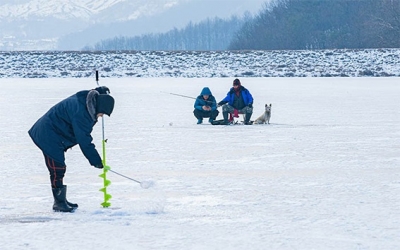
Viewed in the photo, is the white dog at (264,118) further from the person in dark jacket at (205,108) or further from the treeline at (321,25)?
the treeline at (321,25)

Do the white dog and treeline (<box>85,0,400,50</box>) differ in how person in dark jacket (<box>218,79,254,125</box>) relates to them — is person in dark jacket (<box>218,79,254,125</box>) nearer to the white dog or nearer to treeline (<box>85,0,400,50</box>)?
the white dog

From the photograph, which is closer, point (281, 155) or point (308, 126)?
point (281, 155)

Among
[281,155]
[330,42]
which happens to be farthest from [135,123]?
[330,42]

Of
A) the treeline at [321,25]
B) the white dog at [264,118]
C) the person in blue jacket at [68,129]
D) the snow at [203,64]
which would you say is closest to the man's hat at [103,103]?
the person in blue jacket at [68,129]

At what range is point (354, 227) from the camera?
577cm

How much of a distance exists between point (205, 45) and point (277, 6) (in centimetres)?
7732

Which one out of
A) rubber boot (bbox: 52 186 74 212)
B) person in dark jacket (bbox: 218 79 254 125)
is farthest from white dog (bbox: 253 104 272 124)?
rubber boot (bbox: 52 186 74 212)

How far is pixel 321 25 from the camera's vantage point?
106 m

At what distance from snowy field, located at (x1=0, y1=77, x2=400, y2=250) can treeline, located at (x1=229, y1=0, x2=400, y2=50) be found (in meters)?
70.7

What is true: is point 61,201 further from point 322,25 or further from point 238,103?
point 322,25

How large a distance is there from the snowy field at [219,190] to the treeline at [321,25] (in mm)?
70694

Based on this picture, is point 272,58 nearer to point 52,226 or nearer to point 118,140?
point 118,140

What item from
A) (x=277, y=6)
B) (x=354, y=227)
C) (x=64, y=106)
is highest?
(x=277, y=6)

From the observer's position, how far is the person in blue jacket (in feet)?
20.3
